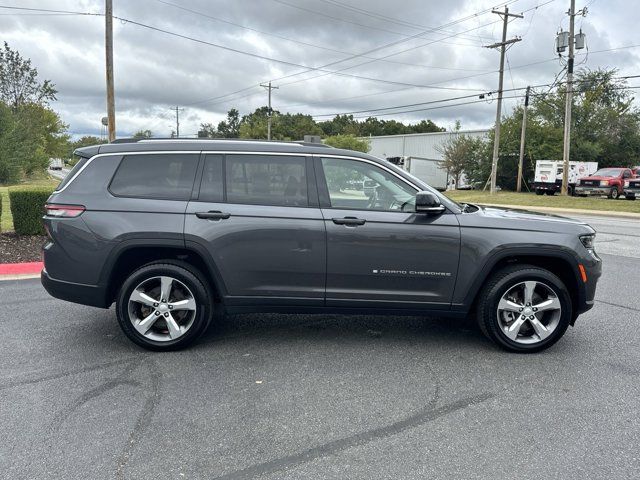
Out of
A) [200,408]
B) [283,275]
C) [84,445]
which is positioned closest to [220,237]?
[283,275]

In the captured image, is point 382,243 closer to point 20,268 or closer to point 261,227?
point 261,227

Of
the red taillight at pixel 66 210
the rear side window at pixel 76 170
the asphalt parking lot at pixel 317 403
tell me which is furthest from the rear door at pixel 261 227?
the rear side window at pixel 76 170

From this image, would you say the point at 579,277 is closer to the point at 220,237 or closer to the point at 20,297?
the point at 220,237

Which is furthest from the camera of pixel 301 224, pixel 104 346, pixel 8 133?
pixel 8 133

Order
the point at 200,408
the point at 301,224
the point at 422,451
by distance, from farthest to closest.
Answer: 1. the point at 301,224
2. the point at 200,408
3. the point at 422,451

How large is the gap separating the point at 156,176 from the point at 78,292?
1.22 metres

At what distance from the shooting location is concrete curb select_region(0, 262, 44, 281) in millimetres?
7259

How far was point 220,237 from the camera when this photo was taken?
4.21 metres

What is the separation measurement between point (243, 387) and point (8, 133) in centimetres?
3253

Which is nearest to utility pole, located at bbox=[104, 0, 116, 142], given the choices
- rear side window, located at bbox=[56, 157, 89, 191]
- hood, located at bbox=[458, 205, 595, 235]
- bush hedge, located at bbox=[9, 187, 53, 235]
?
bush hedge, located at bbox=[9, 187, 53, 235]

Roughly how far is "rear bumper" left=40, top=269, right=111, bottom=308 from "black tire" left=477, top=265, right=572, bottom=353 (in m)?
3.33

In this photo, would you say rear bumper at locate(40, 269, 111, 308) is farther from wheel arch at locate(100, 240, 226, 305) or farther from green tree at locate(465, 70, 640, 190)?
green tree at locate(465, 70, 640, 190)

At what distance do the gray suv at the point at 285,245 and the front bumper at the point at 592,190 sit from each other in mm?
28668

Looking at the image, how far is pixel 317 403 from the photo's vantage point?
3477mm
